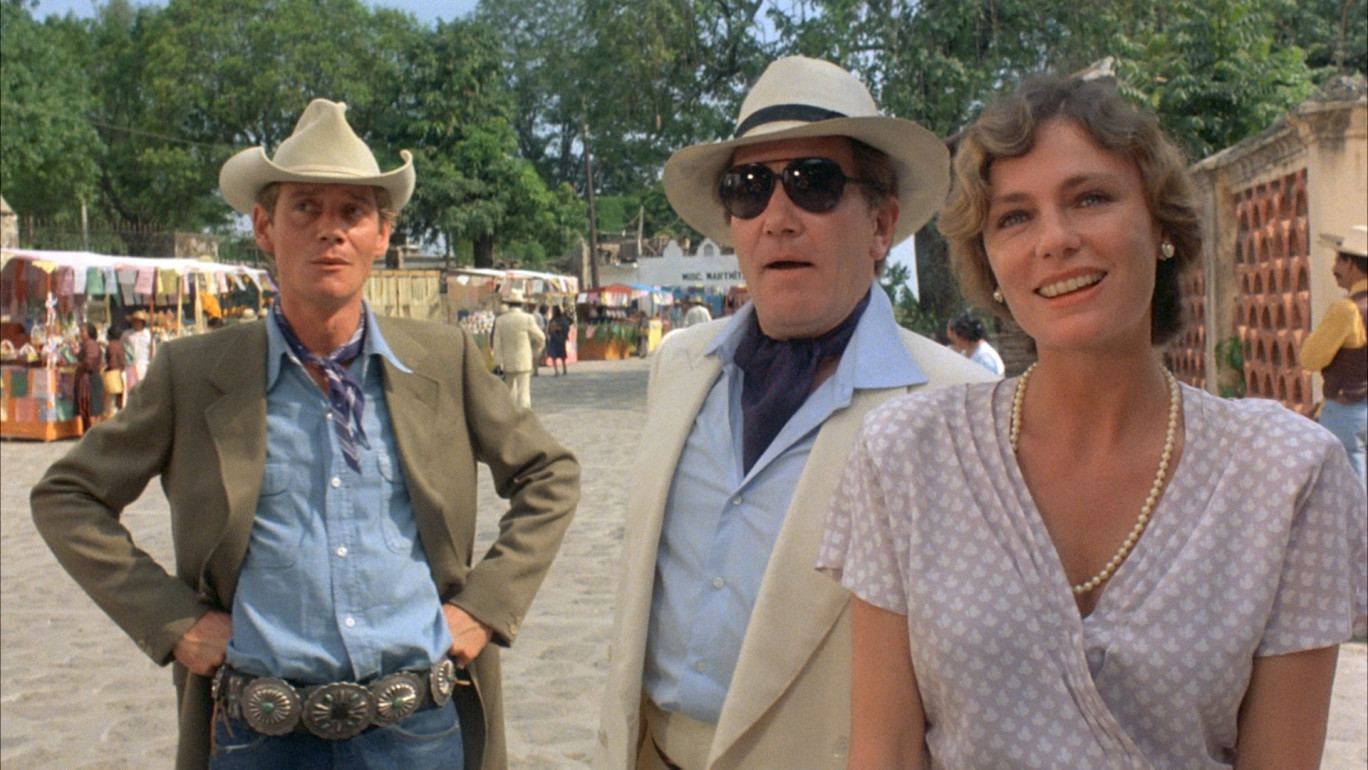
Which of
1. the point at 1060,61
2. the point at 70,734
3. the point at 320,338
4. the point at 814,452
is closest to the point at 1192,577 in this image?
the point at 814,452

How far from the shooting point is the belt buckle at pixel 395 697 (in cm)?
260

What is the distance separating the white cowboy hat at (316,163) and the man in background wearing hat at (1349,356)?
5.48 meters

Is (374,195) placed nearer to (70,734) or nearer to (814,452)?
(814,452)

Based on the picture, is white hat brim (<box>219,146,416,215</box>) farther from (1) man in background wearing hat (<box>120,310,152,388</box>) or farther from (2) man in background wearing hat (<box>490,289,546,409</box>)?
(1) man in background wearing hat (<box>120,310,152,388</box>)

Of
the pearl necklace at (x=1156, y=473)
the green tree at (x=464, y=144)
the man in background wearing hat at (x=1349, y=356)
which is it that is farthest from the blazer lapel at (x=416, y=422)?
the green tree at (x=464, y=144)

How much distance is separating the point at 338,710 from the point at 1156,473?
1697 mm

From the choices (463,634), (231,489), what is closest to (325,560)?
(231,489)

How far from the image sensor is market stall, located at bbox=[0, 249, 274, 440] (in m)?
17.2

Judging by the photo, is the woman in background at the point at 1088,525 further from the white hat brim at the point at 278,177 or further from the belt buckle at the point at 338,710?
the white hat brim at the point at 278,177

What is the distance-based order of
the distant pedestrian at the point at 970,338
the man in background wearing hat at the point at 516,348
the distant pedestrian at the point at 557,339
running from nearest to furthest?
the distant pedestrian at the point at 970,338 → the man in background wearing hat at the point at 516,348 → the distant pedestrian at the point at 557,339

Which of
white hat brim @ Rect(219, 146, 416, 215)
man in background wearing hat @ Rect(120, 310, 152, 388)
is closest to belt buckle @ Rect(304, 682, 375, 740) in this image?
white hat brim @ Rect(219, 146, 416, 215)

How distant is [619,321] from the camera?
41.2 m

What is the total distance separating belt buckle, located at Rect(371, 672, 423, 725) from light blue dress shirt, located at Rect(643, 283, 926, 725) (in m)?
0.57

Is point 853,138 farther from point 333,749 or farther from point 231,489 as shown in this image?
point 333,749
